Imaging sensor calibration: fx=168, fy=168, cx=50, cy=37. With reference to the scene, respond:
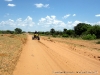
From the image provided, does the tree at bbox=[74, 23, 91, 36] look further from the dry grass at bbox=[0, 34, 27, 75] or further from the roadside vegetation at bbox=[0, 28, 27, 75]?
the dry grass at bbox=[0, 34, 27, 75]

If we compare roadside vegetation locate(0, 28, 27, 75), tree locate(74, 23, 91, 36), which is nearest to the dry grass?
roadside vegetation locate(0, 28, 27, 75)

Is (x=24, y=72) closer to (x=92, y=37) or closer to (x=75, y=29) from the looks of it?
(x=92, y=37)

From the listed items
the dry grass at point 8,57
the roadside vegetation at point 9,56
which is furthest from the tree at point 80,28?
the dry grass at point 8,57

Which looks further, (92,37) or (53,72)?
(92,37)

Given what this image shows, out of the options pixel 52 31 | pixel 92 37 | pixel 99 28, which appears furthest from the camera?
pixel 52 31

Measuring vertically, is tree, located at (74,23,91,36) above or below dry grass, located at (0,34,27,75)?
above

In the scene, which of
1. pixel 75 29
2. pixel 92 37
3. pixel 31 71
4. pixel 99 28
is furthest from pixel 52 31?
pixel 31 71

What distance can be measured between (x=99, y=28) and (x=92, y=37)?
1469 centimetres

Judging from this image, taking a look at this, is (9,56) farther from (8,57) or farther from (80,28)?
(80,28)

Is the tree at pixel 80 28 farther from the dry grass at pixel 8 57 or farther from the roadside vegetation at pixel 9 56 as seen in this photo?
the dry grass at pixel 8 57

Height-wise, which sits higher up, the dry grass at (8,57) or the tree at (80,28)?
the tree at (80,28)

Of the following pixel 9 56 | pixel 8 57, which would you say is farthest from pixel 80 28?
pixel 8 57

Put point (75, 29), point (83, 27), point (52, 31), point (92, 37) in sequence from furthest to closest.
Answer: point (52, 31) → point (75, 29) → point (83, 27) → point (92, 37)

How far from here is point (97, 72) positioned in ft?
29.2
